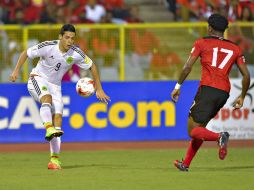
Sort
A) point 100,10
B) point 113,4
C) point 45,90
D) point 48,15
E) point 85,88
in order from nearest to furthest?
point 45,90, point 85,88, point 48,15, point 100,10, point 113,4

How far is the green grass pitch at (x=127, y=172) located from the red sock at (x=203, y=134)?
1.60ft

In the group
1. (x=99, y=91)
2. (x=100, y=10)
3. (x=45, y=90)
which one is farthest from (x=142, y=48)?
(x=45, y=90)

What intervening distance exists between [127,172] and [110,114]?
7312 millimetres

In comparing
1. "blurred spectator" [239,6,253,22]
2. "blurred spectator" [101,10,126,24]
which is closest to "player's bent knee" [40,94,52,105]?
"blurred spectator" [101,10,126,24]

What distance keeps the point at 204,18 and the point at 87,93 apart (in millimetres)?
9257

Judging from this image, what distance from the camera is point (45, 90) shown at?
1297cm

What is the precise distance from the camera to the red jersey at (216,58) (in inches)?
461

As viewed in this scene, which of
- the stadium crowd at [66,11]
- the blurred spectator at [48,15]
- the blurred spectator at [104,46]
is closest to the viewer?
the blurred spectator at [104,46]

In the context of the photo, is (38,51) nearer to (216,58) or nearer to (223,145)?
(216,58)

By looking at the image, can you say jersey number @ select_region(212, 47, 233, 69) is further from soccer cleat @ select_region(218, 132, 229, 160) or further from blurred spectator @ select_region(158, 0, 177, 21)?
blurred spectator @ select_region(158, 0, 177, 21)

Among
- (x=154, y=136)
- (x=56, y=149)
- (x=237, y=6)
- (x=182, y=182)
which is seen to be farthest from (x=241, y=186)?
(x=237, y=6)

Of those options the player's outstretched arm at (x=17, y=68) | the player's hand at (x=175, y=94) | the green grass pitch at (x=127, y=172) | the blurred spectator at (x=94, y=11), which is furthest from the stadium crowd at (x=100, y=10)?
the player's hand at (x=175, y=94)

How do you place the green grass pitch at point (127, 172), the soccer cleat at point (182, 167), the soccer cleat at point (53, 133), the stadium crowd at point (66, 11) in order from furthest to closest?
the stadium crowd at point (66, 11), the soccer cleat at point (53, 133), the soccer cleat at point (182, 167), the green grass pitch at point (127, 172)

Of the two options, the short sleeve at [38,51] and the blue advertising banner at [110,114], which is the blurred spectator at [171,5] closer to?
the blue advertising banner at [110,114]
